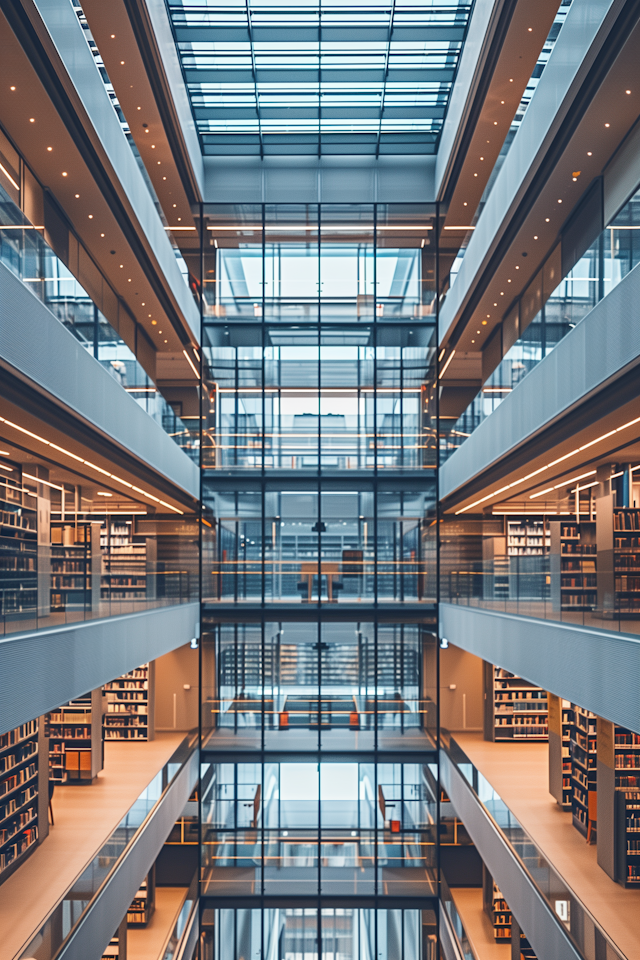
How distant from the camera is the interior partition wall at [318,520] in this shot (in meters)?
15.1

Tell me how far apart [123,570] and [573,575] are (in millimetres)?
4998

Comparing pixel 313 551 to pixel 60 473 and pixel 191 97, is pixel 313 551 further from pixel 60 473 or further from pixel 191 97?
pixel 191 97

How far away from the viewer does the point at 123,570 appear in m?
10.1

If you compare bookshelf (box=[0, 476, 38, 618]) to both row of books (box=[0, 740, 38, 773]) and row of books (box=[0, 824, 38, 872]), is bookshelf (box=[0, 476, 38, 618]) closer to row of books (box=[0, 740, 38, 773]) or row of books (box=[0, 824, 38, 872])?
row of books (box=[0, 740, 38, 773])

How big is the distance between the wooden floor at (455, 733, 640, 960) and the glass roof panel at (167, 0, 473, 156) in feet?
32.8

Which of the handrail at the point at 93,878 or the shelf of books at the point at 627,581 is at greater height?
the shelf of books at the point at 627,581

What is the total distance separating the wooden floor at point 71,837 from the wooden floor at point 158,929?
5.86 ft

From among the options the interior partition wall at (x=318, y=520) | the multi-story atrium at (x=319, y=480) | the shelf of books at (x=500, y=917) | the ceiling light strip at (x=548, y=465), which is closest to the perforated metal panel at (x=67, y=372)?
the multi-story atrium at (x=319, y=480)

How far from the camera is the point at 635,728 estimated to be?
596 centimetres

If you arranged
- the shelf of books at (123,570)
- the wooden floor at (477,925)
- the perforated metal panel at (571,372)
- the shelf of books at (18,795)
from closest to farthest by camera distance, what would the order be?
the perforated metal panel at (571,372)
the shelf of books at (18,795)
the shelf of books at (123,570)
the wooden floor at (477,925)

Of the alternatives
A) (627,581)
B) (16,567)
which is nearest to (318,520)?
(627,581)

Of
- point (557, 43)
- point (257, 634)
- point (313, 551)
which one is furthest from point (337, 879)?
point (557, 43)

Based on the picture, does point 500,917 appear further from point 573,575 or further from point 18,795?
point 18,795

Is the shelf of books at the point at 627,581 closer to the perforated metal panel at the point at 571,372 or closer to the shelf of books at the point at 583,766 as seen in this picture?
the perforated metal panel at the point at 571,372
